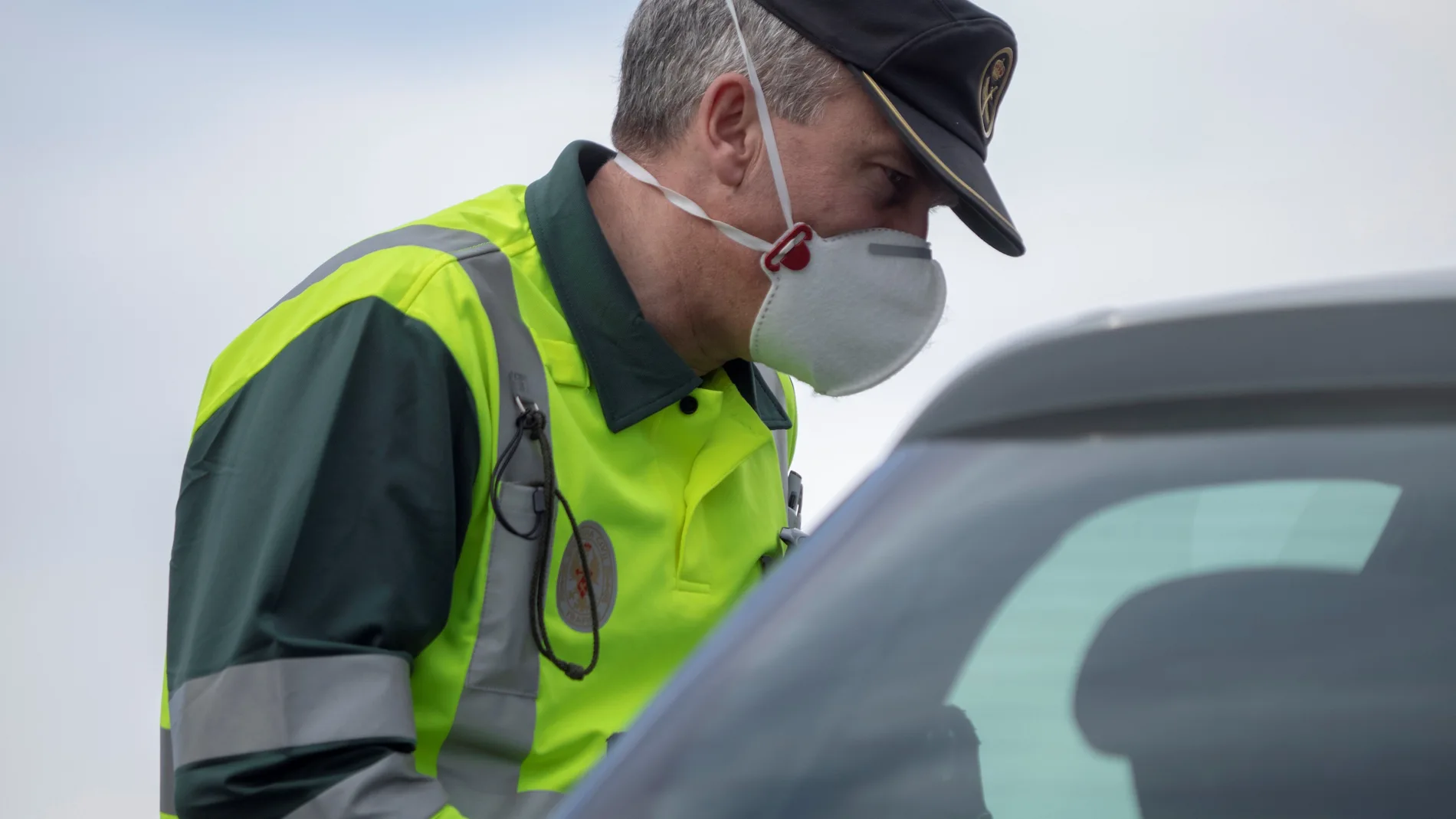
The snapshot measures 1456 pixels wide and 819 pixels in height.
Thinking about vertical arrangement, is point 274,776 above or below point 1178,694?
below

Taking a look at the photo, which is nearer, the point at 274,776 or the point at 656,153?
the point at 274,776

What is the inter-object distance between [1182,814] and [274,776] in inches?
48.2

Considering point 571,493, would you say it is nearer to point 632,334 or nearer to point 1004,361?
point 632,334

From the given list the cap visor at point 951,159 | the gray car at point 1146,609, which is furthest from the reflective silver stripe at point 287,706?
the cap visor at point 951,159

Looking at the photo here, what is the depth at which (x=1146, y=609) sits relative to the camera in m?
0.74

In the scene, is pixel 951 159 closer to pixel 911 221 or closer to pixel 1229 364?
pixel 911 221

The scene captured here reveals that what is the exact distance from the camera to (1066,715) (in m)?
0.73

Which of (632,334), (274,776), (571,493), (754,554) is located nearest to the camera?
(274,776)

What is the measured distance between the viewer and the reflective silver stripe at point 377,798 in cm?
163

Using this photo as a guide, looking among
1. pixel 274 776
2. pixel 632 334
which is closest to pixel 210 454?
pixel 274 776

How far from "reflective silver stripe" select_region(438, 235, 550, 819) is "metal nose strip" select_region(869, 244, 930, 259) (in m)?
0.64

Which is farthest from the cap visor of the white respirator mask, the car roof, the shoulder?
the car roof

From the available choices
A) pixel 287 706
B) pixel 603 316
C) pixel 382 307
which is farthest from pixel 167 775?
pixel 603 316

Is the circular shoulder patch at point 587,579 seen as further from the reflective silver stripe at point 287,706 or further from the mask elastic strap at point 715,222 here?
the mask elastic strap at point 715,222
